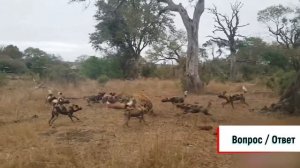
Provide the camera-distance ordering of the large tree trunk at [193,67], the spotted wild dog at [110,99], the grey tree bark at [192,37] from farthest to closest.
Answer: the large tree trunk at [193,67]
the grey tree bark at [192,37]
the spotted wild dog at [110,99]

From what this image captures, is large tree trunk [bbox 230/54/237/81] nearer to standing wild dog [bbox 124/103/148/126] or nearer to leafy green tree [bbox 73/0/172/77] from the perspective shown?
leafy green tree [bbox 73/0/172/77]

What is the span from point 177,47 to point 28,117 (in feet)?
96.2

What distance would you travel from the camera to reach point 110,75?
103ft

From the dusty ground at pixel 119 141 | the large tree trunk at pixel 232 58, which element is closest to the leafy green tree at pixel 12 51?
the large tree trunk at pixel 232 58

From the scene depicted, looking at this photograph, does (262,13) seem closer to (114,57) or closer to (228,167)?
(114,57)

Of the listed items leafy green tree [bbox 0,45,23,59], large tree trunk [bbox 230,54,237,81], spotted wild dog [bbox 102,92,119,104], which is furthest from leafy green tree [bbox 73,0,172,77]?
spotted wild dog [bbox 102,92,119,104]

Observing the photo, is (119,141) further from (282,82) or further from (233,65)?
(233,65)

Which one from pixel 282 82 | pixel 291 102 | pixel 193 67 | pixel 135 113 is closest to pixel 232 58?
pixel 193 67

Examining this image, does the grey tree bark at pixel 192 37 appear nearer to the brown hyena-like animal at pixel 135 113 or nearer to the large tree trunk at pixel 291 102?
the large tree trunk at pixel 291 102

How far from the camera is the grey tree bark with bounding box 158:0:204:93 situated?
599 inches

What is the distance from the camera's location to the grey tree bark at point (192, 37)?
15219 mm

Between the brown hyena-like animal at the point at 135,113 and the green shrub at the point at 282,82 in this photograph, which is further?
the green shrub at the point at 282,82

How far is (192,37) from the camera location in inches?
606

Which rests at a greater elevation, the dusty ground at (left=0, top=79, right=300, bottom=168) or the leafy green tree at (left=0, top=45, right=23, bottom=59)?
the leafy green tree at (left=0, top=45, right=23, bottom=59)
